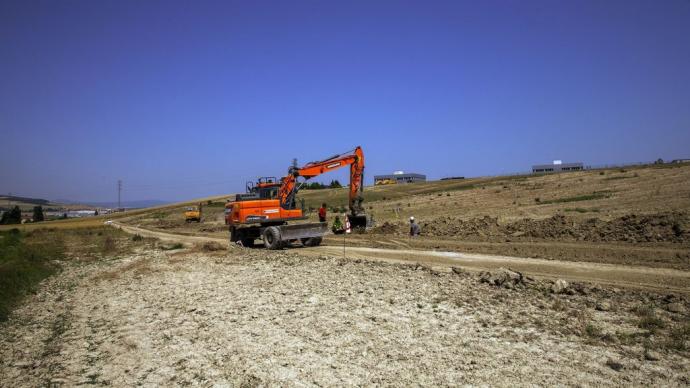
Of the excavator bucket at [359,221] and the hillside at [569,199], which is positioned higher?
the hillside at [569,199]

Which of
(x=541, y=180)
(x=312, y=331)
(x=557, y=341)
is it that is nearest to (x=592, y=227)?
(x=557, y=341)

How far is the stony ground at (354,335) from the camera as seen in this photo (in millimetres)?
7340

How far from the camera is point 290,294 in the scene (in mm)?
12844

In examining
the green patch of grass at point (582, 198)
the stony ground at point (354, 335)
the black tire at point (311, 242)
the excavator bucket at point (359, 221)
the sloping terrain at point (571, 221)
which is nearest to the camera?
the stony ground at point (354, 335)

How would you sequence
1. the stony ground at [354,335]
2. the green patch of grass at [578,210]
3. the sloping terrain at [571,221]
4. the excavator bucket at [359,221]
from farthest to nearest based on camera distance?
the green patch of grass at [578,210]
the excavator bucket at [359,221]
the sloping terrain at [571,221]
the stony ground at [354,335]

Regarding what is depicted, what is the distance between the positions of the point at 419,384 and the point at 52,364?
653 centimetres

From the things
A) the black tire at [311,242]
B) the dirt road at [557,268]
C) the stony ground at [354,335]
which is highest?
the black tire at [311,242]

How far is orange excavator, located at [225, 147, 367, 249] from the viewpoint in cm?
2302

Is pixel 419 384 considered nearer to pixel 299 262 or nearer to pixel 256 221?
pixel 299 262

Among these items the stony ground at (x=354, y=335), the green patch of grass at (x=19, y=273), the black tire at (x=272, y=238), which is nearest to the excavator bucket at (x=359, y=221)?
the black tire at (x=272, y=238)

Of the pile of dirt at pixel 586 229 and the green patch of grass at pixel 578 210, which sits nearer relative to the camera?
the pile of dirt at pixel 586 229

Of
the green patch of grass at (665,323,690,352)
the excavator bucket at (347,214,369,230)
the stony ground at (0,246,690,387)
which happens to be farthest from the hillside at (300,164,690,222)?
the green patch of grass at (665,323,690,352)

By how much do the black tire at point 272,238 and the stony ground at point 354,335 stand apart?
7652mm

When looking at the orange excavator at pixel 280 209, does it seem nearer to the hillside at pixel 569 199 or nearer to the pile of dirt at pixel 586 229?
the pile of dirt at pixel 586 229
